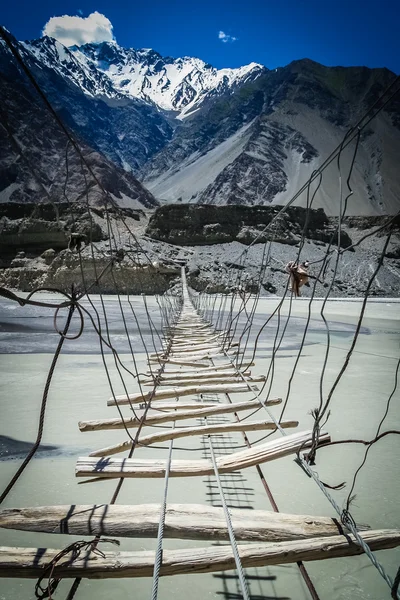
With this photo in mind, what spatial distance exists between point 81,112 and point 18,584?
348 feet

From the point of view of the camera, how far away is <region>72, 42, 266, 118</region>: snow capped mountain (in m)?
120

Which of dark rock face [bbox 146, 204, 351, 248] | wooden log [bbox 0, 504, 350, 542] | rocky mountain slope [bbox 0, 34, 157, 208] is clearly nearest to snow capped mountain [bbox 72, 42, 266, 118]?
rocky mountain slope [bbox 0, 34, 157, 208]

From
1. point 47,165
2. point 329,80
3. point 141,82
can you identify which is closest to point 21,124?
point 47,165

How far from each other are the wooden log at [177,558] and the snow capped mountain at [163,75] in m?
124

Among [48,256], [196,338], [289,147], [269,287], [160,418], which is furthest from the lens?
[289,147]

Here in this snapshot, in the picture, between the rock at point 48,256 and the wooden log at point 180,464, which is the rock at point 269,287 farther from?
the wooden log at point 180,464

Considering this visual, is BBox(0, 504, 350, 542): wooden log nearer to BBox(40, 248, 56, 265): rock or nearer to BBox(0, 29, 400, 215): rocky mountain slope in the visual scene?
BBox(40, 248, 56, 265): rock

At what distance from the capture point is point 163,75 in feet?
451

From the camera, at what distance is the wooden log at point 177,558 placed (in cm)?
112

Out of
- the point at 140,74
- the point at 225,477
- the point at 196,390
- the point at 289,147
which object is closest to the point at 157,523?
the point at 225,477

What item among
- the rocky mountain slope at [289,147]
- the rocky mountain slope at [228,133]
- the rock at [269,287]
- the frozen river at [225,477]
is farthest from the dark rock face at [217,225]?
the frozen river at [225,477]

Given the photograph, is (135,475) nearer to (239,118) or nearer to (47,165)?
(47,165)

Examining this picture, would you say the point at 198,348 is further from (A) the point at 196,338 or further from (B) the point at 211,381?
(B) the point at 211,381

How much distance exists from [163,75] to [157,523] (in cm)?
15955
